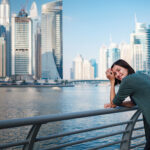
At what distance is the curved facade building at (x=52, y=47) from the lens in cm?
15888

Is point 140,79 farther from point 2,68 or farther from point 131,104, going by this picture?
point 2,68

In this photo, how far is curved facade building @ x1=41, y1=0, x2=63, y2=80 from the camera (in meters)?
159

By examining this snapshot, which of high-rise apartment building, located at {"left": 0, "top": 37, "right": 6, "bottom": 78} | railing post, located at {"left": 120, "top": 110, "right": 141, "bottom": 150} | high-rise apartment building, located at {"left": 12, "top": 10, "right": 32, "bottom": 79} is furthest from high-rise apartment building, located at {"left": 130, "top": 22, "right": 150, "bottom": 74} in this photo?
railing post, located at {"left": 120, "top": 110, "right": 141, "bottom": 150}

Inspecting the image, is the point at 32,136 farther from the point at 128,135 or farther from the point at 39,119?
the point at 128,135

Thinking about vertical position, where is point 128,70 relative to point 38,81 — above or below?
above

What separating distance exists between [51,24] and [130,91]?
166 m

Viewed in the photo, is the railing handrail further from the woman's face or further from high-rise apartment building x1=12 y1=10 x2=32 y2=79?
high-rise apartment building x1=12 y1=10 x2=32 y2=79

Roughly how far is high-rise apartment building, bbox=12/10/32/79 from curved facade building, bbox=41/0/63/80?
14.2 meters

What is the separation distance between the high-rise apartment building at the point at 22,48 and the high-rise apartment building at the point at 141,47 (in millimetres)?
79372

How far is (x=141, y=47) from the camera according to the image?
581 feet

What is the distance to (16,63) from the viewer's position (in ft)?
485

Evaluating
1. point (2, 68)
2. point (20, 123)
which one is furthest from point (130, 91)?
point (2, 68)

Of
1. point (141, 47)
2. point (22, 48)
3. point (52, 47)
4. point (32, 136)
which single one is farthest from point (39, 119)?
point (141, 47)

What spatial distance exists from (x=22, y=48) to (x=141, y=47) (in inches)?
3377
